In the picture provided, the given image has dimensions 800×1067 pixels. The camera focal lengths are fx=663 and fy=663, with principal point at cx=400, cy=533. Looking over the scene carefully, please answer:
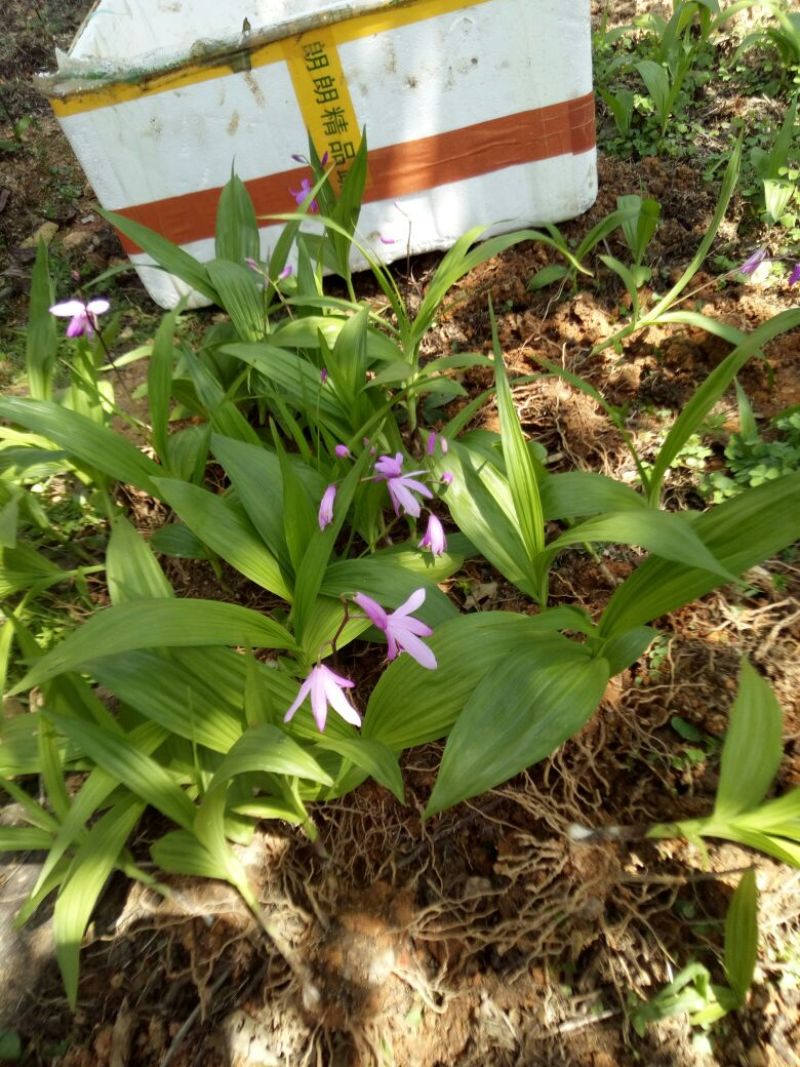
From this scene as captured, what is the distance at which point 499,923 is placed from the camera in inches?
37.7

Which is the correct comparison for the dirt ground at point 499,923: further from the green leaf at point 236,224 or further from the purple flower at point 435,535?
the green leaf at point 236,224

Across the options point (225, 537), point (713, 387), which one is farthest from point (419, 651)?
point (713, 387)

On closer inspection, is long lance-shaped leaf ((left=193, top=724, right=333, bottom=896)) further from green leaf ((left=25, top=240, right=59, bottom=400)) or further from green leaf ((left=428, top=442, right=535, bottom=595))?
green leaf ((left=25, top=240, right=59, bottom=400))

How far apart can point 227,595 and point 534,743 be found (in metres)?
0.80

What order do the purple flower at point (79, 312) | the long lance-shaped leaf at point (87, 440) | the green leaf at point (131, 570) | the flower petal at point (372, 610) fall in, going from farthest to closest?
the purple flower at point (79, 312) → the long lance-shaped leaf at point (87, 440) → the green leaf at point (131, 570) → the flower petal at point (372, 610)

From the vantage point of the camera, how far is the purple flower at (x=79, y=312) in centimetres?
134

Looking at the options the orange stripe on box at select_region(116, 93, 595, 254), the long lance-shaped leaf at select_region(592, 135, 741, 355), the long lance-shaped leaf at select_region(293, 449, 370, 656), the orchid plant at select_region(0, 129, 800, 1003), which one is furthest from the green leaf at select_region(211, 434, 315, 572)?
the orange stripe on box at select_region(116, 93, 595, 254)

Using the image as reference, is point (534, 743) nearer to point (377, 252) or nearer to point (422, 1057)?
point (422, 1057)

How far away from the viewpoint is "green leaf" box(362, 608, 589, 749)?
925 millimetres

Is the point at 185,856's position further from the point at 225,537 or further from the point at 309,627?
the point at 225,537

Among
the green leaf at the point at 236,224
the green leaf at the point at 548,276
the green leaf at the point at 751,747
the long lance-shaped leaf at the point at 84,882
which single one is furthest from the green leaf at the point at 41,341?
the green leaf at the point at 751,747

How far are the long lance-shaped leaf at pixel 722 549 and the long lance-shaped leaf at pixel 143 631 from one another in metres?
0.53

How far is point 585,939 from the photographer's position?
36.3 inches

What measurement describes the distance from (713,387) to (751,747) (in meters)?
0.55
